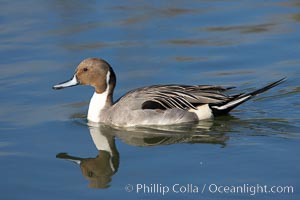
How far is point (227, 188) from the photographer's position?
8.09 m

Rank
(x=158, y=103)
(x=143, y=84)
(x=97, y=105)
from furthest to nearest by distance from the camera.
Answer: (x=143, y=84), (x=97, y=105), (x=158, y=103)

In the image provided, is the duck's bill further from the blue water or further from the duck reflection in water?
the duck reflection in water

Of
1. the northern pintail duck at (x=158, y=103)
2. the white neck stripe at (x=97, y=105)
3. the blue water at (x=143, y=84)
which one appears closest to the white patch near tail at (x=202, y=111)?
the northern pintail duck at (x=158, y=103)

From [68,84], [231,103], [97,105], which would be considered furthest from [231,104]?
[68,84]

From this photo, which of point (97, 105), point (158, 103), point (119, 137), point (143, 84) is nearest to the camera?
point (119, 137)

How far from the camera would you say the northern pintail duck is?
34.2ft

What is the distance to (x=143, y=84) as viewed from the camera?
11.7 meters

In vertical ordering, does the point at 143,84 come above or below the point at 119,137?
above

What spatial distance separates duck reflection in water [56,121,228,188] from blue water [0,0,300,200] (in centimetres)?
2

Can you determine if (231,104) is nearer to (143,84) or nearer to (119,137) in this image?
(119,137)

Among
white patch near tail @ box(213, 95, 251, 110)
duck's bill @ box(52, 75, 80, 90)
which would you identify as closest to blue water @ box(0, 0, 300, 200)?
white patch near tail @ box(213, 95, 251, 110)

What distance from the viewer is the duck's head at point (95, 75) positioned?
10719 millimetres

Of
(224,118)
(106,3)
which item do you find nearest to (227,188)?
(224,118)

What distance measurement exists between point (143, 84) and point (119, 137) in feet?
5.58
